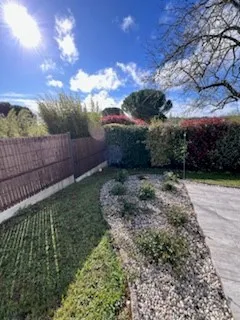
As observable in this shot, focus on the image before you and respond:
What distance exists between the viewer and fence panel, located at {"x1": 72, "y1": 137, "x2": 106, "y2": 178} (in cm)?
735

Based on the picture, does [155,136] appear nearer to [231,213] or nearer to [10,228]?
[231,213]

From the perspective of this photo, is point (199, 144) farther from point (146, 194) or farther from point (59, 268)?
point (59, 268)

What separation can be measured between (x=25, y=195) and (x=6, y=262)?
2115mm

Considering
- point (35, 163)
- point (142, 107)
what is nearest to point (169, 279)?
point (35, 163)

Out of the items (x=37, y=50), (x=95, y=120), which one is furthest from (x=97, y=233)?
(x=95, y=120)

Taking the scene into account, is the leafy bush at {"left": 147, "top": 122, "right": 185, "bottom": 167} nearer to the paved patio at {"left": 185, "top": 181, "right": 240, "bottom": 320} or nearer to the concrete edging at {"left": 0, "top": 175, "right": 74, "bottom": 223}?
the paved patio at {"left": 185, "top": 181, "right": 240, "bottom": 320}

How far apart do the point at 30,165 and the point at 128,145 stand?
4965 mm

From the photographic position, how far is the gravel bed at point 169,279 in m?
2.15

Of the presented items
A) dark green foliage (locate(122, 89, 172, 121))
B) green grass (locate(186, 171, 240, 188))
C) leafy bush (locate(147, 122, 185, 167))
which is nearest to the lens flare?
leafy bush (locate(147, 122, 185, 167))

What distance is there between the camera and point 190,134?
8641 mm

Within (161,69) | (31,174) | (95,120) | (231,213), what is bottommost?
(231,213)

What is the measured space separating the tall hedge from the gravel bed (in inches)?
196

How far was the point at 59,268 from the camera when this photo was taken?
9.12ft

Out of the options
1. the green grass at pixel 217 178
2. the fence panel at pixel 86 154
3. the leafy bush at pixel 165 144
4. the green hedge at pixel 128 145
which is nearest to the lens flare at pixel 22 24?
the fence panel at pixel 86 154
